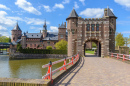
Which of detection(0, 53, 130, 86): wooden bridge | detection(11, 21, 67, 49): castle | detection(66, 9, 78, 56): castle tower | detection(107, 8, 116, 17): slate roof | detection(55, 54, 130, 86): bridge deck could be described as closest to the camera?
detection(0, 53, 130, 86): wooden bridge

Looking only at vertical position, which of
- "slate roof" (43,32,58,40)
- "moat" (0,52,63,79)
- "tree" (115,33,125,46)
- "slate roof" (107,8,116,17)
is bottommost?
"moat" (0,52,63,79)

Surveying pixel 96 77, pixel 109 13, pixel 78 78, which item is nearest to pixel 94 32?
pixel 109 13

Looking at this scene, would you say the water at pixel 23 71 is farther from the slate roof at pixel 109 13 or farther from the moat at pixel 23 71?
the slate roof at pixel 109 13

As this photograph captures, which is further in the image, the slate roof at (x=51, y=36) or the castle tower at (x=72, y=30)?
the slate roof at (x=51, y=36)

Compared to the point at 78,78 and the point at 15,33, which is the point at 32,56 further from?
the point at 78,78

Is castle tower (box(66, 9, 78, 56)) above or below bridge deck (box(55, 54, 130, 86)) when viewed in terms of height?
above

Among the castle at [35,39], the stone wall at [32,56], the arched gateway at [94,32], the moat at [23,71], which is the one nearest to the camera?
the moat at [23,71]

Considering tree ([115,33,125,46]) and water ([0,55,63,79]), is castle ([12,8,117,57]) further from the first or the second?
tree ([115,33,125,46])

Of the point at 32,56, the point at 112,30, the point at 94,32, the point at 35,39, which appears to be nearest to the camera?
the point at 94,32

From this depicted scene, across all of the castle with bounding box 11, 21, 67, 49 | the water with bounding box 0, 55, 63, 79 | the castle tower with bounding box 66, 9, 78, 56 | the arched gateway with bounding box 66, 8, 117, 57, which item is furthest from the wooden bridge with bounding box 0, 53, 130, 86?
the castle with bounding box 11, 21, 67, 49

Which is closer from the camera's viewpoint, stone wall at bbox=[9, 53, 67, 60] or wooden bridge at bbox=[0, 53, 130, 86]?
wooden bridge at bbox=[0, 53, 130, 86]

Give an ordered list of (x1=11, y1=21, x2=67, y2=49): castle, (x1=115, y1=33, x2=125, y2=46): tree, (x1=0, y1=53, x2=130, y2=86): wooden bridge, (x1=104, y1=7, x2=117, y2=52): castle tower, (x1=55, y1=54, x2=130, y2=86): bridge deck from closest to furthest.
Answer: (x1=0, y1=53, x2=130, y2=86): wooden bridge, (x1=55, y1=54, x2=130, y2=86): bridge deck, (x1=104, y1=7, x2=117, y2=52): castle tower, (x1=115, y1=33, x2=125, y2=46): tree, (x1=11, y1=21, x2=67, y2=49): castle

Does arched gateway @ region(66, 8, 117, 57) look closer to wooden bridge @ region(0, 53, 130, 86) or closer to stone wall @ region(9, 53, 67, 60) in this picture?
wooden bridge @ region(0, 53, 130, 86)

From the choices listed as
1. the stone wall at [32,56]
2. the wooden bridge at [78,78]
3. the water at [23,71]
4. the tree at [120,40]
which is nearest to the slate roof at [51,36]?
the stone wall at [32,56]
